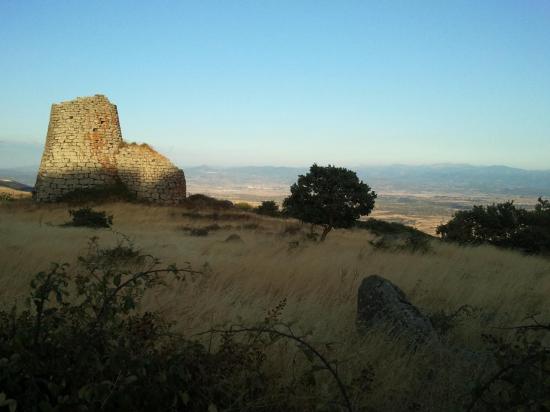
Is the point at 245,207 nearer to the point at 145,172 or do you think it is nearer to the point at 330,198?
the point at 145,172

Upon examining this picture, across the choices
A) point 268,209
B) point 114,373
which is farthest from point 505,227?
point 114,373

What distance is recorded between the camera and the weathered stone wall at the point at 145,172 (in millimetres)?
25312

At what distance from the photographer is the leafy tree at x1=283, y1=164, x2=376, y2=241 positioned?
1781 cm

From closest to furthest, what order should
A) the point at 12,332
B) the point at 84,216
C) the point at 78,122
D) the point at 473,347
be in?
the point at 12,332
the point at 473,347
the point at 84,216
the point at 78,122

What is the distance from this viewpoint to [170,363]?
93.8 inches

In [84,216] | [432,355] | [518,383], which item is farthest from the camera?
[84,216]

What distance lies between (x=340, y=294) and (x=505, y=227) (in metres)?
17.3

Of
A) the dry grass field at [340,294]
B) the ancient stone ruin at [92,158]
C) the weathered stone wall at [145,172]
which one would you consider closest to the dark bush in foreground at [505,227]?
the dry grass field at [340,294]

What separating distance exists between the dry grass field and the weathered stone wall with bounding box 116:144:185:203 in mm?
12890

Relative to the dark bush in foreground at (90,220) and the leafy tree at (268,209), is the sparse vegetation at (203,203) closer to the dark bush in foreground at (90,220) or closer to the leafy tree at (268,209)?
the leafy tree at (268,209)

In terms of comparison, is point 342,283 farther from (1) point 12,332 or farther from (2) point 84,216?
(2) point 84,216

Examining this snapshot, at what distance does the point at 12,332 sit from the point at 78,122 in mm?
24097

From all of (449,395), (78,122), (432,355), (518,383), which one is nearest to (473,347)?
(432,355)

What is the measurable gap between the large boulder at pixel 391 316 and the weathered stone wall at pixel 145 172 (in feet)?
72.2
